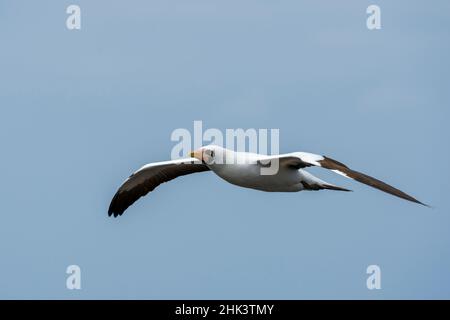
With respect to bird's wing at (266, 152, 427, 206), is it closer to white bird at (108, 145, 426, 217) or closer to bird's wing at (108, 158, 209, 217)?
white bird at (108, 145, 426, 217)

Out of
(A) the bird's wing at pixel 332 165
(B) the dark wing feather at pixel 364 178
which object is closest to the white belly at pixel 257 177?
(A) the bird's wing at pixel 332 165

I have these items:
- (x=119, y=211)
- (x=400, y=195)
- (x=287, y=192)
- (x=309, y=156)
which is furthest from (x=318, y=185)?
(x=119, y=211)

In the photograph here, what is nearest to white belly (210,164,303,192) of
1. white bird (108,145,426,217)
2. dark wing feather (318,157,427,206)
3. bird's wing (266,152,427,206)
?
white bird (108,145,426,217)

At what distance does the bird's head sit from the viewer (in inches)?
962

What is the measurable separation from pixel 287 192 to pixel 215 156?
1999mm

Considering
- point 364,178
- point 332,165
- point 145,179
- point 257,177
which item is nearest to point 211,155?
point 257,177

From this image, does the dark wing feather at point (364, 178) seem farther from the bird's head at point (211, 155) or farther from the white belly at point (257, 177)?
the bird's head at point (211, 155)

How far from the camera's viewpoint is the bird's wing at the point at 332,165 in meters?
21.6

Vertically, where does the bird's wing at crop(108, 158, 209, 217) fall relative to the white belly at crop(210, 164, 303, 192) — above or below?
above

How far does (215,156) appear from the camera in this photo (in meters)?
24.5

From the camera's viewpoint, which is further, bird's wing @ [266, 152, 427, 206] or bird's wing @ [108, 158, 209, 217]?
bird's wing @ [108, 158, 209, 217]

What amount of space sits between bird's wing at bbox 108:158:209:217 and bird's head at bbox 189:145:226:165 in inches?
135

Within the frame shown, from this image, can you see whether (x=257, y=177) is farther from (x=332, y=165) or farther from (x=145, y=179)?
(x=145, y=179)

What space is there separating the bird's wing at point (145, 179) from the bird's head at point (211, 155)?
11.2ft
